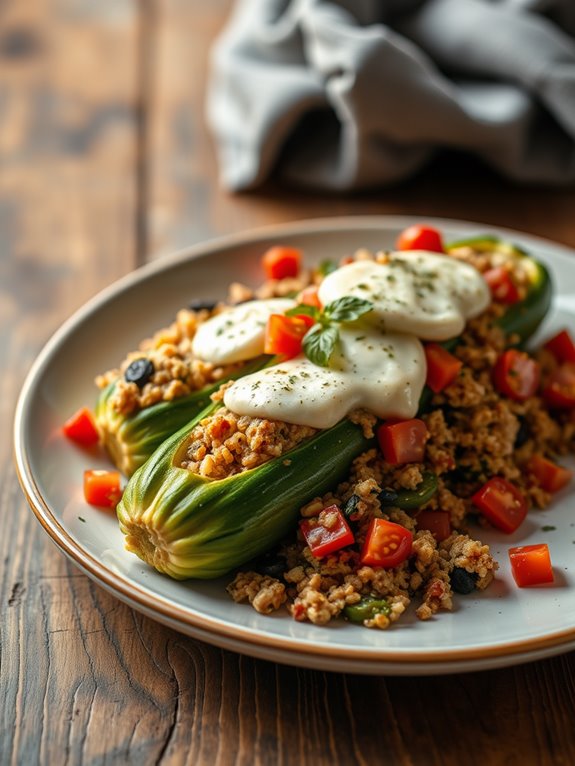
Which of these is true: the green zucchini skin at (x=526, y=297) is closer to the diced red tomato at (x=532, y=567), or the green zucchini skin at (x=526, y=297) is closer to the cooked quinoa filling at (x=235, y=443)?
the diced red tomato at (x=532, y=567)

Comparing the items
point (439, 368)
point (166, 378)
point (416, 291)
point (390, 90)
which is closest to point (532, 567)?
point (439, 368)

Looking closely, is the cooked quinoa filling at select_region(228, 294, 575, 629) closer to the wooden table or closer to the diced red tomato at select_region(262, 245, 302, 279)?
the wooden table

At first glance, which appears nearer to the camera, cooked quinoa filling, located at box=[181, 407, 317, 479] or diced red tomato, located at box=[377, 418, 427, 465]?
cooked quinoa filling, located at box=[181, 407, 317, 479]

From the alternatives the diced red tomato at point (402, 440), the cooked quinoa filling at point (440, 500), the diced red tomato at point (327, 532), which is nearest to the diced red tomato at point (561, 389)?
the cooked quinoa filling at point (440, 500)

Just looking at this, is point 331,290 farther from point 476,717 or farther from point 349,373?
point 476,717

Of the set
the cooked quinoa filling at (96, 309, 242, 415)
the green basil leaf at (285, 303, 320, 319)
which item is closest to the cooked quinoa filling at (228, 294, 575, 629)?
the green basil leaf at (285, 303, 320, 319)

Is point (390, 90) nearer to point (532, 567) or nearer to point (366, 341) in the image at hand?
point (366, 341)
